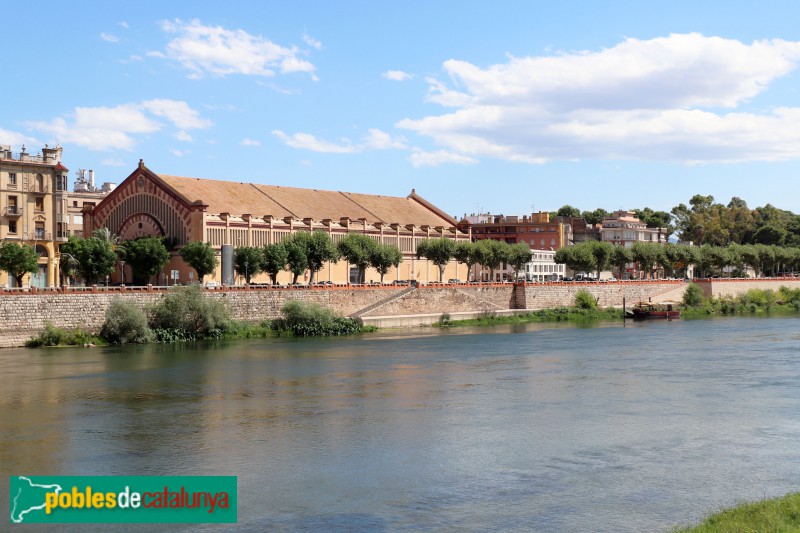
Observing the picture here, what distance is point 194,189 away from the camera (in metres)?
82.2

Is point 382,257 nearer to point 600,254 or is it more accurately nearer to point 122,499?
point 600,254

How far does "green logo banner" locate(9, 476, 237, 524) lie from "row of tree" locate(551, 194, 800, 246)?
144534mm

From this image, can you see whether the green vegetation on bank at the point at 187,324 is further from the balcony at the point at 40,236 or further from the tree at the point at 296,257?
the balcony at the point at 40,236

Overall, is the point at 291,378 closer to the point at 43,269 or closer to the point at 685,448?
the point at 685,448

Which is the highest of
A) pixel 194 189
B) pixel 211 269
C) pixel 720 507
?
pixel 194 189

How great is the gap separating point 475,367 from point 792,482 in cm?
2372

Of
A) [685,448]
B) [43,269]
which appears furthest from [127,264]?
[685,448]

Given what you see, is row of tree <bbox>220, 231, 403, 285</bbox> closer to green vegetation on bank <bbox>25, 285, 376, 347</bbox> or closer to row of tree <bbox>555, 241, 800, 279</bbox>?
green vegetation on bank <bbox>25, 285, 376, 347</bbox>

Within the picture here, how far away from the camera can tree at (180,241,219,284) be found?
71625 mm

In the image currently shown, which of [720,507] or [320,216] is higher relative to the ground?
[320,216]

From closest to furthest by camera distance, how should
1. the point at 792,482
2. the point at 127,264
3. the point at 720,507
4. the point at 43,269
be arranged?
the point at 720,507, the point at 792,482, the point at 43,269, the point at 127,264

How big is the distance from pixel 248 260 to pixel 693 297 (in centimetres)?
5053

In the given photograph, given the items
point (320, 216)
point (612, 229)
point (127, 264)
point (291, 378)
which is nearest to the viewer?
point (291, 378)

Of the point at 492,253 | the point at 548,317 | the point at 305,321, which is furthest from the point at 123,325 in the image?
the point at 492,253
